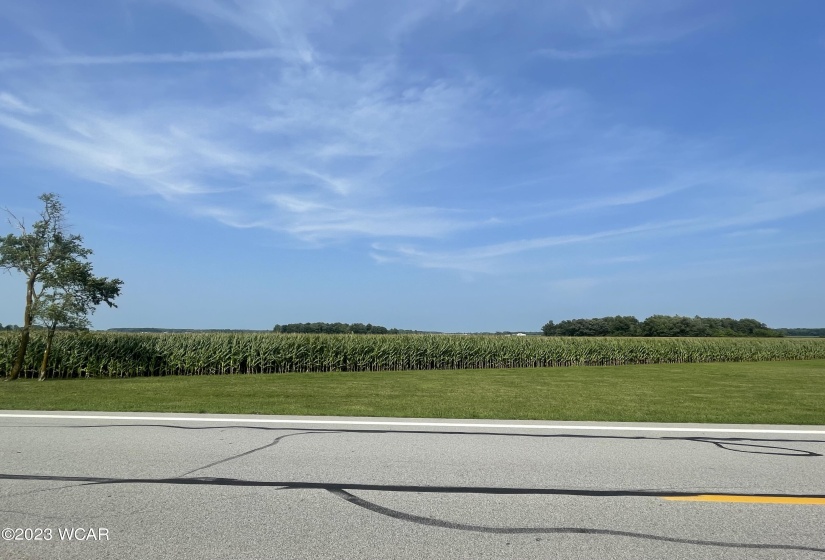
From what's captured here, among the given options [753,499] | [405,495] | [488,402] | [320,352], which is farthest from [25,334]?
[753,499]

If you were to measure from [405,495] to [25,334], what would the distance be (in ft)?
68.4

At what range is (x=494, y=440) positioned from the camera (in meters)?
7.60

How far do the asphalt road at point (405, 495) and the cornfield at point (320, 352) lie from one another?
58.7 ft

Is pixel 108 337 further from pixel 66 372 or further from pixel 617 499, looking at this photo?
pixel 617 499

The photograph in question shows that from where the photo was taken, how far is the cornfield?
77.5 feet

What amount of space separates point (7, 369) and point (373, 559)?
24.5 m

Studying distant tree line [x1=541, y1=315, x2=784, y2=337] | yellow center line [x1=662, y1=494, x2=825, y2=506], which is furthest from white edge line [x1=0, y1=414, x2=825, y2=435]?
distant tree line [x1=541, y1=315, x2=784, y2=337]

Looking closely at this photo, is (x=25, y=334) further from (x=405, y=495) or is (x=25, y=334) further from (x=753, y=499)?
(x=753, y=499)

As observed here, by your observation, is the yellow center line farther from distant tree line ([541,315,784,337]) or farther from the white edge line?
distant tree line ([541,315,784,337])

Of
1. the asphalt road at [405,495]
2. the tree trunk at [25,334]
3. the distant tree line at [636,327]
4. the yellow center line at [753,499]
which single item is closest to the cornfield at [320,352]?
the tree trunk at [25,334]

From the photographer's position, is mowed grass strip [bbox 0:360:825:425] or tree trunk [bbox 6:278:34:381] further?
tree trunk [bbox 6:278:34:381]

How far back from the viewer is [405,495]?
16.0ft

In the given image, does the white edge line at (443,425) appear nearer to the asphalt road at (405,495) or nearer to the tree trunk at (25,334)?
the asphalt road at (405,495)

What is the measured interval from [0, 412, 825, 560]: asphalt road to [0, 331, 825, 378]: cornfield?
58.7 feet
